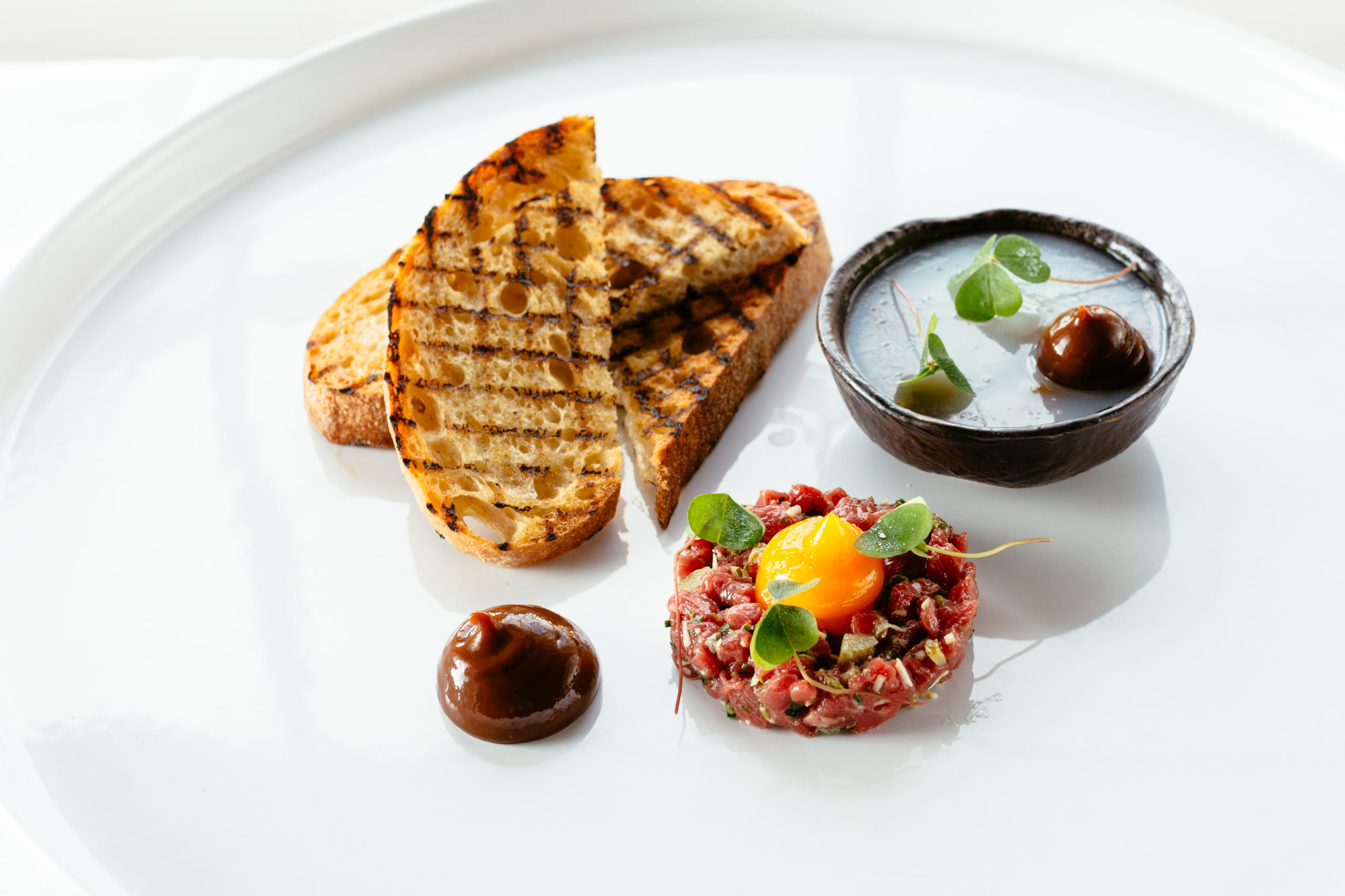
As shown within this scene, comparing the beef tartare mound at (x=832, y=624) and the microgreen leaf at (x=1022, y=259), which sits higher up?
the microgreen leaf at (x=1022, y=259)

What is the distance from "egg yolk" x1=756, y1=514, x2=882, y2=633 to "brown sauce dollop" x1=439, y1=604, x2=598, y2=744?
0.42 meters

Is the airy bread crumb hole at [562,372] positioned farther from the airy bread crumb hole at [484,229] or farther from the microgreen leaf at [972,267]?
the microgreen leaf at [972,267]

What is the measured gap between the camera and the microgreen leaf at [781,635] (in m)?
1.95

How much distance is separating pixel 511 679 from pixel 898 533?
2.65 ft

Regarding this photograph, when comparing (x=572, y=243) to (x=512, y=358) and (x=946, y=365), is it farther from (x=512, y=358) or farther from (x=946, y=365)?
(x=946, y=365)

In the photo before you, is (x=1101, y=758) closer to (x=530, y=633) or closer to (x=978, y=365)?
(x=978, y=365)

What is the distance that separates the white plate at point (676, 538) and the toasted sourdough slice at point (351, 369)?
9 centimetres

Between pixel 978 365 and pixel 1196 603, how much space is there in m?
0.69

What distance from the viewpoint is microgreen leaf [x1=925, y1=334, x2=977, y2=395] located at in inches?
93.6

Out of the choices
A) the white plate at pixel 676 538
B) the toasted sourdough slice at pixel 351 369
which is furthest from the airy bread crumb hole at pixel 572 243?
the white plate at pixel 676 538

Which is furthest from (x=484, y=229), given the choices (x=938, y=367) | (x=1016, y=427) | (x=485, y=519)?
(x=1016, y=427)

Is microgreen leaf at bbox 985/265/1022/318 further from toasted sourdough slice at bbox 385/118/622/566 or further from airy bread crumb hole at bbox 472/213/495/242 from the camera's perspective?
airy bread crumb hole at bbox 472/213/495/242

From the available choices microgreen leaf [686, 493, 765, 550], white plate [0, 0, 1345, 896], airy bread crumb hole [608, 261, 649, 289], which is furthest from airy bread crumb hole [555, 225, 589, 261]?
microgreen leaf [686, 493, 765, 550]

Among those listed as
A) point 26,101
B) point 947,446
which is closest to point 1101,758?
point 947,446
